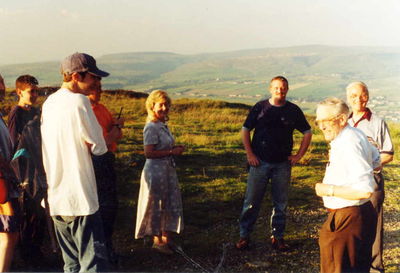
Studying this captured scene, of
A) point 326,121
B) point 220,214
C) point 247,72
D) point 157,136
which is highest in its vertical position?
point 247,72

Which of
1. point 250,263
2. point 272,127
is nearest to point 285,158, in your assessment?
point 272,127

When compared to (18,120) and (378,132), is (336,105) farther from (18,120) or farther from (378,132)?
(18,120)

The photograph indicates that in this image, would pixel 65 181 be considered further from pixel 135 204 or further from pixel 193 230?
pixel 135 204

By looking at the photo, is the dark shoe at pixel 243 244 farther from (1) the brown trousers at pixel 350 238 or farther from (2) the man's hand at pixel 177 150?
(1) the brown trousers at pixel 350 238

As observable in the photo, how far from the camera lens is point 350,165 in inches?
102

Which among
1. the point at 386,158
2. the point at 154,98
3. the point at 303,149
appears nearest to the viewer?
the point at 386,158

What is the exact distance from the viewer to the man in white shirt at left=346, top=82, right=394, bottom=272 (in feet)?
12.2

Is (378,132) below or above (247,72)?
below

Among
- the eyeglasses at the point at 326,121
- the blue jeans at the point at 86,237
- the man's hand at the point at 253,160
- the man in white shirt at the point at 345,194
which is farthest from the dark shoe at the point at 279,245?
the blue jeans at the point at 86,237

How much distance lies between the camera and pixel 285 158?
444cm

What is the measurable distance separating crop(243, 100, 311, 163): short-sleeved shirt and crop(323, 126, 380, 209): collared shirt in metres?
1.61

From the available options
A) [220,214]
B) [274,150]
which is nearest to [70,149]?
[274,150]

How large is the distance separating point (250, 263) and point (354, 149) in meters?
2.11

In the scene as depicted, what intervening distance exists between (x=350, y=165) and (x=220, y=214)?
3408 millimetres
